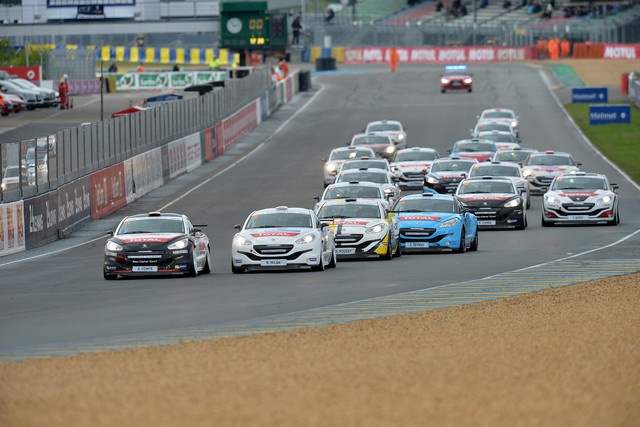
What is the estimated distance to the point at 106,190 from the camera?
145 feet

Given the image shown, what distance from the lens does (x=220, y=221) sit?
4119cm

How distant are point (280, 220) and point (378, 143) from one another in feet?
96.5

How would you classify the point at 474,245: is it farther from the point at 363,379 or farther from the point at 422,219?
the point at 363,379

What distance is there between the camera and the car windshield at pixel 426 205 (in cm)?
3256

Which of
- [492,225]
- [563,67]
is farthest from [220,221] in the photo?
[563,67]

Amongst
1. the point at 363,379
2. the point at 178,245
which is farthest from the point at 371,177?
the point at 363,379

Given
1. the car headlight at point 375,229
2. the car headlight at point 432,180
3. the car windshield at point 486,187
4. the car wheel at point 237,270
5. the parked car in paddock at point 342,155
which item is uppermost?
the car headlight at point 375,229

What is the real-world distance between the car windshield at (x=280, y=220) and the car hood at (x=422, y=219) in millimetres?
3880

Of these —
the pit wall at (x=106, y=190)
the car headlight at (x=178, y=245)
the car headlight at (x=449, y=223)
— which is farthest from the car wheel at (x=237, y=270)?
the pit wall at (x=106, y=190)

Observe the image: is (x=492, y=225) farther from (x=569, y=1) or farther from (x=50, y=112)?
(x=50, y=112)

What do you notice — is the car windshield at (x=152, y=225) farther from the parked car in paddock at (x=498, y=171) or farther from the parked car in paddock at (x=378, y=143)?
the parked car in paddock at (x=378, y=143)

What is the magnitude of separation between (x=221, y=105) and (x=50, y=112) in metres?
20.1

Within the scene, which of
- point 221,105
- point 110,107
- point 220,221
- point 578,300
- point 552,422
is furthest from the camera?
point 110,107

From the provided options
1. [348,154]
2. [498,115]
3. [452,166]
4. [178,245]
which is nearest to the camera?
[178,245]
